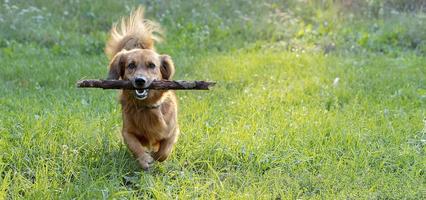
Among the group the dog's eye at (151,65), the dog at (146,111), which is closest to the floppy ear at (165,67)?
the dog at (146,111)

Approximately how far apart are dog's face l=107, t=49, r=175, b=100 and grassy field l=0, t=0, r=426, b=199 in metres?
0.52

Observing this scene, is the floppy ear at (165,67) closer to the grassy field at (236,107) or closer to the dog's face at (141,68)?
the dog's face at (141,68)

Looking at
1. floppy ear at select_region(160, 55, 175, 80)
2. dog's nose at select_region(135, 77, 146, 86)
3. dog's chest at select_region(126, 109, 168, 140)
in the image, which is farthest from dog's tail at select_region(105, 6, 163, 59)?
dog's nose at select_region(135, 77, 146, 86)

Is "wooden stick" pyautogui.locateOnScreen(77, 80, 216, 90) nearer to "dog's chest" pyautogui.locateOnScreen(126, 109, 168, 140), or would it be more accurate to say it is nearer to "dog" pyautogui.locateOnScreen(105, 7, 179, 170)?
"dog" pyautogui.locateOnScreen(105, 7, 179, 170)

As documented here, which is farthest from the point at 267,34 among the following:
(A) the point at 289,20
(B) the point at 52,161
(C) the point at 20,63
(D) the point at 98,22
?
(B) the point at 52,161

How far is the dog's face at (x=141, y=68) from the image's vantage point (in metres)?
4.24

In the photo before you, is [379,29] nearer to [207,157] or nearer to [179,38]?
[179,38]

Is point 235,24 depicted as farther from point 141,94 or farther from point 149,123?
point 141,94

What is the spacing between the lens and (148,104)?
451 centimetres

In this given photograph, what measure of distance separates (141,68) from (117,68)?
0.33 metres

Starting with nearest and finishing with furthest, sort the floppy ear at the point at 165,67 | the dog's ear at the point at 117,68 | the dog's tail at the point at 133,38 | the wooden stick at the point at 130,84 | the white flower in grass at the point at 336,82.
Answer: the wooden stick at the point at 130,84, the dog's ear at the point at 117,68, the floppy ear at the point at 165,67, the dog's tail at the point at 133,38, the white flower in grass at the point at 336,82

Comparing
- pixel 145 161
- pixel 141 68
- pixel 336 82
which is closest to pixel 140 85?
pixel 141 68

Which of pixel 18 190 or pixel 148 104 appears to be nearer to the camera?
pixel 18 190

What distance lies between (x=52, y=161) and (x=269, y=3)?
25.2 feet
